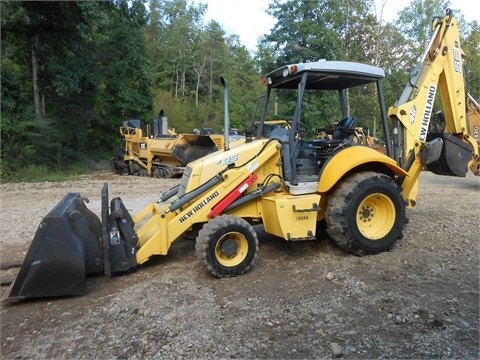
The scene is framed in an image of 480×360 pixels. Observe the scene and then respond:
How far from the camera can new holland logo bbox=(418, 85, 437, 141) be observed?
5.70 meters

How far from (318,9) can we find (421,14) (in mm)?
15879

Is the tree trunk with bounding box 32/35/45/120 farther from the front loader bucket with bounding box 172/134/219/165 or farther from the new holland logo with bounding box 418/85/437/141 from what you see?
the new holland logo with bounding box 418/85/437/141

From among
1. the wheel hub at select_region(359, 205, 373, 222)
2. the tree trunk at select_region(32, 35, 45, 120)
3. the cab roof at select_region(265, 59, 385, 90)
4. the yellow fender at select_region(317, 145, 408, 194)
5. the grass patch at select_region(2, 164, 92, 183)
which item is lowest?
the grass patch at select_region(2, 164, 92, 183)

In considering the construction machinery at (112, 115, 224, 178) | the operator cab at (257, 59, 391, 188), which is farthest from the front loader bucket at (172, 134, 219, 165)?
the operator cab at (257, 59, 391, 188)

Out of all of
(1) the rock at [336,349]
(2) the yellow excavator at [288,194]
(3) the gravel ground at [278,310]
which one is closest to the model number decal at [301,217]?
(2) the yellow excavator at [288,194]

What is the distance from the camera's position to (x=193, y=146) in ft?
46.9

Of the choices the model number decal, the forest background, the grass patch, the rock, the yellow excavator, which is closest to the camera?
the rock

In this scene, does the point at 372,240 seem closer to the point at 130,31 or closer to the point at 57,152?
the point at 57,152

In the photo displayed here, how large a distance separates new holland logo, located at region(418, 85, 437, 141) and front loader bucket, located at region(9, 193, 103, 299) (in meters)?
4.45

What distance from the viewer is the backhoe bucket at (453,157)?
5773 millimetres

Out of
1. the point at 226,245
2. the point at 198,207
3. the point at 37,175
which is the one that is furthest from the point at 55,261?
the point at 37,175

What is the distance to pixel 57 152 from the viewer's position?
18.4m

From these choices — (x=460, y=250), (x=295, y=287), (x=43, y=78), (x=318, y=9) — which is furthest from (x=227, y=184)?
(x=318, y=9)

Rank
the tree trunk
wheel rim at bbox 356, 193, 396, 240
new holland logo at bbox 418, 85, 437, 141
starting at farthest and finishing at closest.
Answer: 1. the tree trunk
2. new holland logo at bbox 418, 85, 437, 141
3. wheel rim at bbox 356, 193, 396, 240
